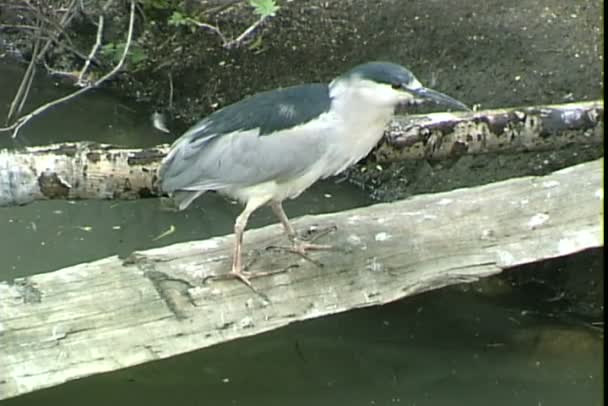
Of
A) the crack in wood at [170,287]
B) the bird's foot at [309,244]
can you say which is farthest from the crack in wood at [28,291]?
the bird's foot at [309,244]

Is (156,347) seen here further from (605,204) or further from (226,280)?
(605,204)

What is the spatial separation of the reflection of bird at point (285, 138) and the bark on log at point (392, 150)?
49cm

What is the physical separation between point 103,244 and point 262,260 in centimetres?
144

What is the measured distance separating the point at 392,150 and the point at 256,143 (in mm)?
1052

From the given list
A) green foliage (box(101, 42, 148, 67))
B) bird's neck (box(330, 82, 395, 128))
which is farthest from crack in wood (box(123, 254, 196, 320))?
green foliage (box(101, 42, 148, 67))

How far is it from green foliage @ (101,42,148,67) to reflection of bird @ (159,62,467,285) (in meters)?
2.86

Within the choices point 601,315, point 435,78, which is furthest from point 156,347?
point 435,78

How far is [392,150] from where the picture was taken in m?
4.48

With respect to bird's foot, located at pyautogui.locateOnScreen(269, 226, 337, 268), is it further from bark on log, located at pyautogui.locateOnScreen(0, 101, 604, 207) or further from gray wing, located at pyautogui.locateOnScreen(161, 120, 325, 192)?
bark on log, located at pyautogui.locateOnScreen(0, 101, 604, 207)

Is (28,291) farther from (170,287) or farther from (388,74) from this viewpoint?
(388,74)

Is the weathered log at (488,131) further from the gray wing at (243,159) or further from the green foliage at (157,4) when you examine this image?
the green foliage at (157,4)

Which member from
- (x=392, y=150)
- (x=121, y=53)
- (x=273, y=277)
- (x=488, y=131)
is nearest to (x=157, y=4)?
(x=121, y=53)

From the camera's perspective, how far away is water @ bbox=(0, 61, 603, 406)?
3961mm

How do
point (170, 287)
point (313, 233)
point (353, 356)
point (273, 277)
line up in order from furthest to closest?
point (353, 356), point (313, 233), point (273, 277), point (170, 287)
